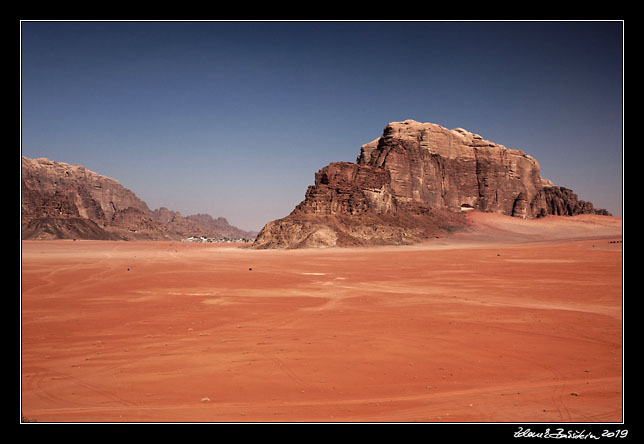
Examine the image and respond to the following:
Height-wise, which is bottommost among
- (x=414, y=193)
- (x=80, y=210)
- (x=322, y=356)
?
(x=322, y=356)

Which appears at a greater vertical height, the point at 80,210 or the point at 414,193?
the point at 414,193

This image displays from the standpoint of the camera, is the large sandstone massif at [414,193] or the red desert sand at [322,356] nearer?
the red desert sand at [322,356]

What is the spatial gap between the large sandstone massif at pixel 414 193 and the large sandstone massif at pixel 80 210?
39.3 m

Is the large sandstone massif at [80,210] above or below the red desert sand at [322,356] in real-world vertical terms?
above

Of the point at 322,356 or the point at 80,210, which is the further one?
the point at 80,210

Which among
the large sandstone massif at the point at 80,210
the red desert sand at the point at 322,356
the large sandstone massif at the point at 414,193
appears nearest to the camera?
the red desert sand at the point at 322,356

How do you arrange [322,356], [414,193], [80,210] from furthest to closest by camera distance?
[80,210]
[414,193]
[322,356]

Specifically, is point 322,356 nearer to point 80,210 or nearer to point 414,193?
point 414,193

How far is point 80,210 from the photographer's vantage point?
426 ft

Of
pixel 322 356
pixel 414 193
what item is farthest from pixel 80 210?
Answer: pixel 322 356

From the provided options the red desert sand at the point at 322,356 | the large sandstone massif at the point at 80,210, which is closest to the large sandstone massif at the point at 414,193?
the large sandstone massif at the point at 80,210

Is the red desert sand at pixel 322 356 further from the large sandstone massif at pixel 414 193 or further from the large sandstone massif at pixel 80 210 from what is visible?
the large sandstone massif at pixel 414 193

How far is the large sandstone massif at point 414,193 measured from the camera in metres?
63.5

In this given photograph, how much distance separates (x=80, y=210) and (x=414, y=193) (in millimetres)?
107881
